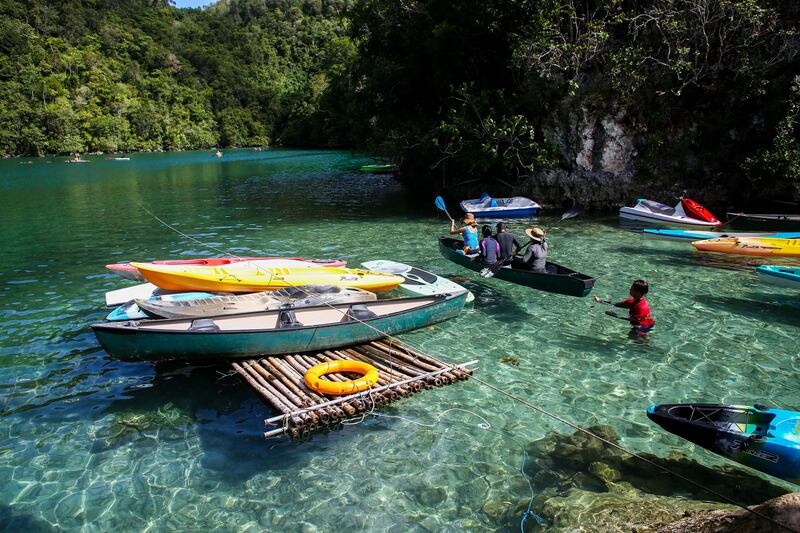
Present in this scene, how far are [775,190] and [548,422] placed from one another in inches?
817

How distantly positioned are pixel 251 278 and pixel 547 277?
23.4 feet

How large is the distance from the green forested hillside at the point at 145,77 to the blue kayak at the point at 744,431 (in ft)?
292

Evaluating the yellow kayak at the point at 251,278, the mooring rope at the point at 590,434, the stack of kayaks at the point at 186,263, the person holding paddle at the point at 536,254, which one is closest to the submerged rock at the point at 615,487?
the mooring rope at the point at 590,434

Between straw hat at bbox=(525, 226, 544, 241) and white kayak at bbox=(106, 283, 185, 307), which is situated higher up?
straw hat at bbox=(525, 226, 544, 241)

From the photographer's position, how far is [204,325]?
9.18m

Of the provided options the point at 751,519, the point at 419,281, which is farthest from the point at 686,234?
the point at 751,519

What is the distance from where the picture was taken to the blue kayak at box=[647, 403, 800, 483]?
5.66m

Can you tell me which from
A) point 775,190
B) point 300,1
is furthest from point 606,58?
point 300,1

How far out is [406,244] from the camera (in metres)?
19.7

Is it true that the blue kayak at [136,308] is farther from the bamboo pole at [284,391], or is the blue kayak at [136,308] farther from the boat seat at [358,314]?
the boat seat at [358,314]

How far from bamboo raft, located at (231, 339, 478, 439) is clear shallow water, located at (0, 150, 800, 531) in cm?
28

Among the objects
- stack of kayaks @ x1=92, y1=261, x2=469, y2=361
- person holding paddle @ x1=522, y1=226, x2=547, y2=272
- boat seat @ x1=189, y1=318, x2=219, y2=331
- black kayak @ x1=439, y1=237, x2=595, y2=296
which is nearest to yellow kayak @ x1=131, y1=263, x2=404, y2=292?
stack of kayaks @ x1=92, y1=261, x2=469, y2=361

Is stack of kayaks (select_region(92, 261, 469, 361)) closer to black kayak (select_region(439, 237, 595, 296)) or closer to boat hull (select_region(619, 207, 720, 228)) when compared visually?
black kayak (select_region(439, 237, 595, 296))

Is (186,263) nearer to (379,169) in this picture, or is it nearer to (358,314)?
(358,314)
